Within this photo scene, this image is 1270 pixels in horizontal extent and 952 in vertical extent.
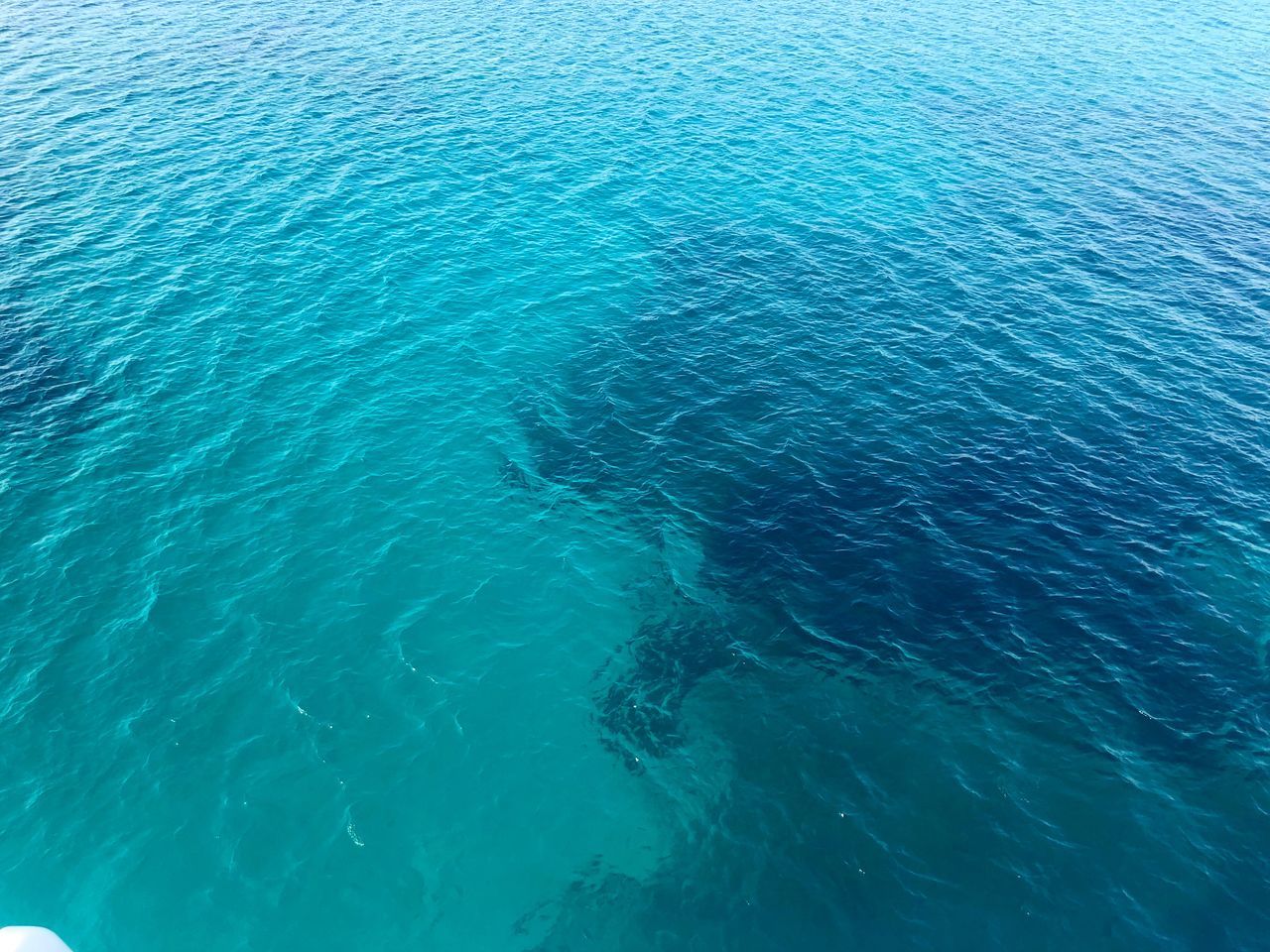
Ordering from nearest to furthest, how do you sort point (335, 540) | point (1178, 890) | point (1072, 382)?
point (1178, 890)
point (335, 540)
point (1072, 382)

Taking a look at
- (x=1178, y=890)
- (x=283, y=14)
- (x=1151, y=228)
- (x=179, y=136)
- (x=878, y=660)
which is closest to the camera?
(x=1178, y=890)

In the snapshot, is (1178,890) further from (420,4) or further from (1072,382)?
(420,4)

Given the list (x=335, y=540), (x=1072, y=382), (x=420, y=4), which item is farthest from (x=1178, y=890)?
(x=420, y=4)

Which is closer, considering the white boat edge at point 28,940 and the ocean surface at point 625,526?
the white boat edge at point 28,940

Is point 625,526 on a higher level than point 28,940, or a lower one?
lower

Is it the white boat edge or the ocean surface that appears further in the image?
the ocean surface
